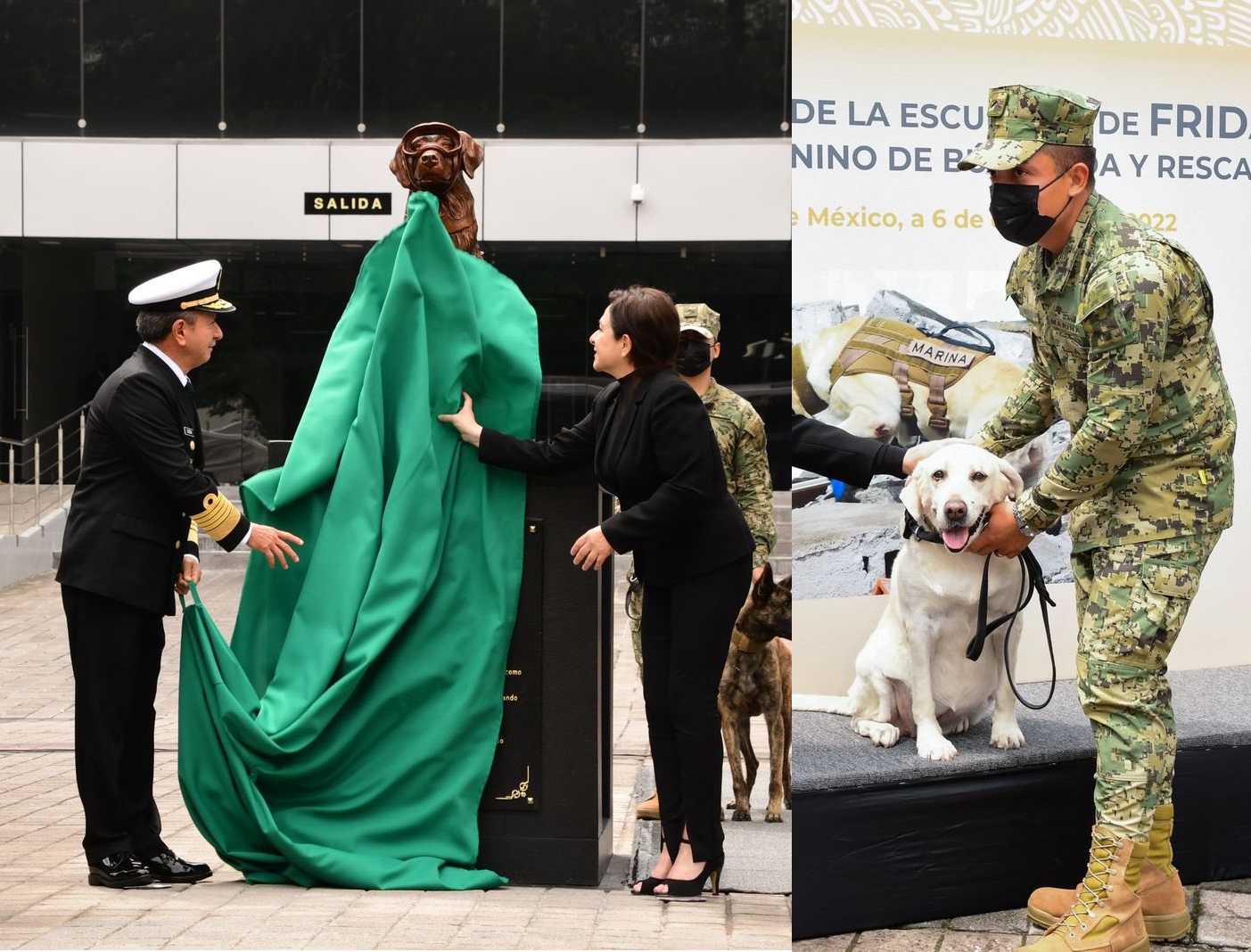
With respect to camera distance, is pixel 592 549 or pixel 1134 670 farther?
pixel 592 549

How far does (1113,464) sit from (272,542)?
255 centimetres

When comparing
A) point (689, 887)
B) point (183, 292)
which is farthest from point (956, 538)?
point (183, 292)

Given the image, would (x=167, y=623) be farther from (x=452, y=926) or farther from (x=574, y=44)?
(x=574, y=44)

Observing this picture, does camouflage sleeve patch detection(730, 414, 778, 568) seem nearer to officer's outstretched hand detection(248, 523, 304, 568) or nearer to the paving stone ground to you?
the paving stone ground

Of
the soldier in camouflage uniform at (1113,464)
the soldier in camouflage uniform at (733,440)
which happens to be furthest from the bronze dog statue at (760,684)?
the soldier in camouflage uniform at (1113,464)

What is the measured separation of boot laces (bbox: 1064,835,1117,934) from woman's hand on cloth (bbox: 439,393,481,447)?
2.24 metres

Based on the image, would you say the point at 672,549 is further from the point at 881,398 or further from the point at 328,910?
the point at 328,910

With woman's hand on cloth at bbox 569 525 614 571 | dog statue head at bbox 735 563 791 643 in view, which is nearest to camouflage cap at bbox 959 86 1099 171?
woman's hand on cloth at bbox 569 525 614 571

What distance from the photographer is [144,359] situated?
4.92 meters

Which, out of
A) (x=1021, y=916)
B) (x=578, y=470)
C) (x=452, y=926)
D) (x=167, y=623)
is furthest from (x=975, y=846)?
(x=167, y=623)

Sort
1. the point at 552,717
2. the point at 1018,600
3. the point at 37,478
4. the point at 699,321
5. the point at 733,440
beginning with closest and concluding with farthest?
the point at 1018,600 → the point at 552,717 → the point at 733,440 → the point at 699,321 → the point at 37,478

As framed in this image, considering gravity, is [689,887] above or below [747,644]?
below

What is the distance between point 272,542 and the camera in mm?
4684

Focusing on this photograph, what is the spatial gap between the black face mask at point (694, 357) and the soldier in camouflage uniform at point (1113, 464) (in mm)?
2174
